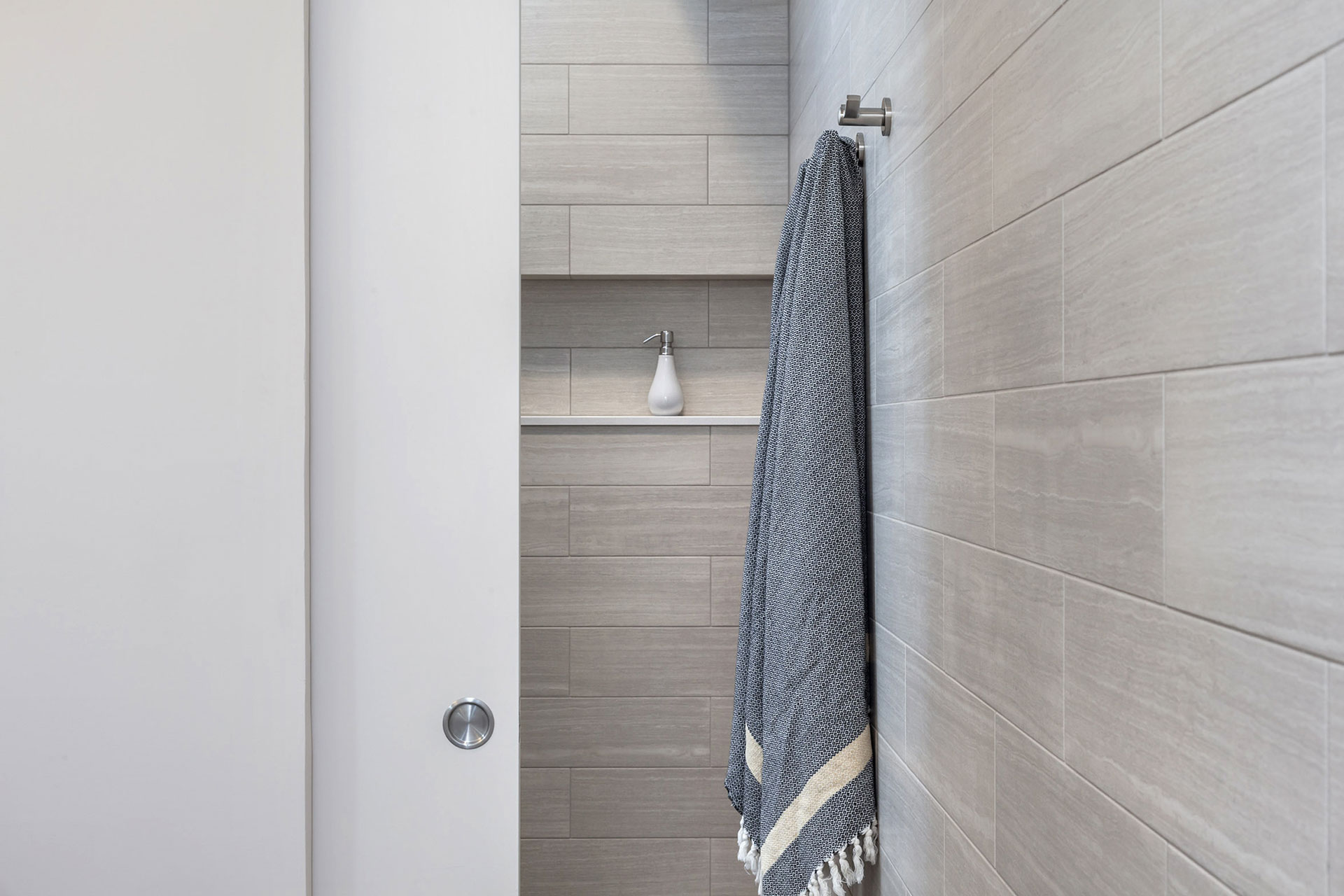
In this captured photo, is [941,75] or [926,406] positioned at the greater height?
[941,75]

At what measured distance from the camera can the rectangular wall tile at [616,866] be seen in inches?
78.2

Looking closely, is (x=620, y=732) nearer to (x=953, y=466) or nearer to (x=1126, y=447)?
(x=953, y=466)

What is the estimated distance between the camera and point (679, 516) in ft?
6.50

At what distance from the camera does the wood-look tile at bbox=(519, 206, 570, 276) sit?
1.95 metres

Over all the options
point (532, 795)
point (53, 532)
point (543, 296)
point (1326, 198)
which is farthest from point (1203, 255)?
point (532, 795)

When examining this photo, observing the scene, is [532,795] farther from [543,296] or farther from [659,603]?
[543,296]

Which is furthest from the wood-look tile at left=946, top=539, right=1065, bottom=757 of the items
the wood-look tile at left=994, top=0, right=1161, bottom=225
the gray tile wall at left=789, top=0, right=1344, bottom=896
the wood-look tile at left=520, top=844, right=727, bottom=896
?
the wood-look tile at left=520, top=844, right=727, bottom=896

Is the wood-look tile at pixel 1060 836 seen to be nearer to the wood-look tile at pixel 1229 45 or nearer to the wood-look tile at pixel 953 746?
the wood-look tile at pixel 953 746

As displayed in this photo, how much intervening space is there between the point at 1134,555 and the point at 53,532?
38.1 inches

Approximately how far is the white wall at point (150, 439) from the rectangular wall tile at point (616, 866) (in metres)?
1.17

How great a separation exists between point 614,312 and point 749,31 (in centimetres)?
67

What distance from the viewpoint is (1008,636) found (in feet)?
2.48

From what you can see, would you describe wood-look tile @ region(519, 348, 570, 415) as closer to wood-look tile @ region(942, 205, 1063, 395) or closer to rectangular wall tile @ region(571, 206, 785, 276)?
rectangular wall tile @ region(571, 206, 785, 276)

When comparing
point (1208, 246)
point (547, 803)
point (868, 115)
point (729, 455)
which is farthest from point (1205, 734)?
point (547, 803)
